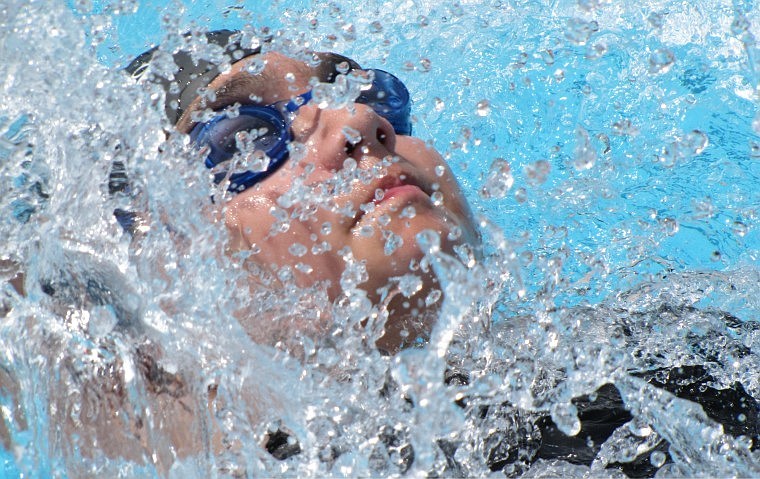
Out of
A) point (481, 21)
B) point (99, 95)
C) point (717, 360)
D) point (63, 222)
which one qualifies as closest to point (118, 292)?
point (63, 222)

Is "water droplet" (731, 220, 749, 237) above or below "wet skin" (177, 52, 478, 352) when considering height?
below

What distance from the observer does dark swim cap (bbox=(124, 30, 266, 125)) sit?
5.74 ft

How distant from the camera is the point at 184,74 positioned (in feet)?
5.86

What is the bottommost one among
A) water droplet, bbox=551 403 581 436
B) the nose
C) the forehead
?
water droplet, bbox=551 403 581 436

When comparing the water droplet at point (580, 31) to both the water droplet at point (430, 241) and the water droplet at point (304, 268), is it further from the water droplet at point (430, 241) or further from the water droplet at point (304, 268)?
the water droplet at point (304, 268)

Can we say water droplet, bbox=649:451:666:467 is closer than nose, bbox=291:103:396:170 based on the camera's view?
Yes

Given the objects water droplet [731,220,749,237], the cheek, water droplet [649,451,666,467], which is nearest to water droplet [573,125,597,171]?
the cheek

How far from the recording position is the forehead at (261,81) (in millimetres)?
1729

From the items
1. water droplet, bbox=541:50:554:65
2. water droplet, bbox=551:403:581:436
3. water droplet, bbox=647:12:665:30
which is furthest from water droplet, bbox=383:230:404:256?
water droplet, bbox=647:12:665:30

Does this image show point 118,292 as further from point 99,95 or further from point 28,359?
point 99,95

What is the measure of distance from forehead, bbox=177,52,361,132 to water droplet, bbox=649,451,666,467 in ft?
3.40

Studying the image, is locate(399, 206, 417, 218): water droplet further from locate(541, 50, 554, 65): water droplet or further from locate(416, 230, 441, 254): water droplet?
locate(541, 50, 554, 65): water droplet

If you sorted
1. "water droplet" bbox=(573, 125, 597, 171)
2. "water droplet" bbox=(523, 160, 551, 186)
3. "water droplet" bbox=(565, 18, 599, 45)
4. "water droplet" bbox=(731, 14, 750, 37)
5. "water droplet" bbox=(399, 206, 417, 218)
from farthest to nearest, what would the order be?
"water droplet" bbox=(731, 14, 750, 37) → "water droplet" bbox=(565, 18, 599, 45) → "water droplet" bbox=(573, 125, 597, 171) → "water droplet" bbox=(523, 160, 551, 186) → "water droplet" bbox=(399, 206, 417, 218)

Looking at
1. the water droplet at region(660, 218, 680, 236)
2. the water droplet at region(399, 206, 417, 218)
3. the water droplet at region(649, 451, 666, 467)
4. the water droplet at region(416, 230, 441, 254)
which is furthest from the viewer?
the water droplet at region(660, 218, 680, 236)
